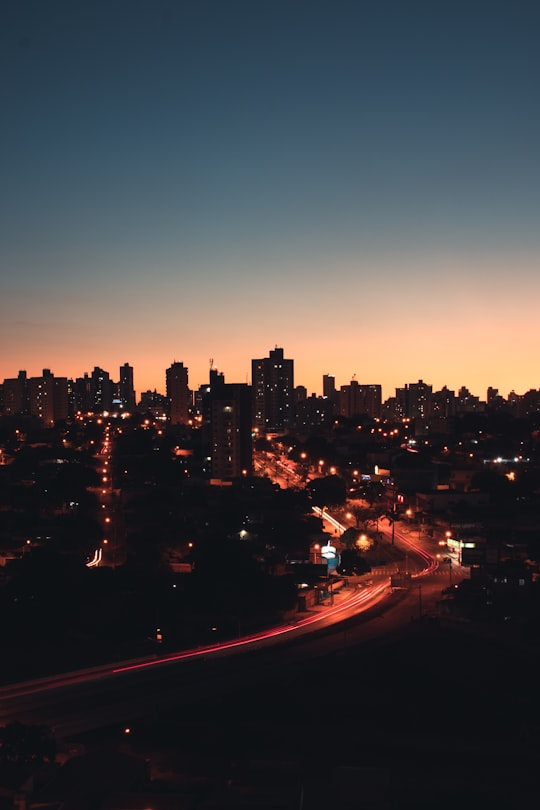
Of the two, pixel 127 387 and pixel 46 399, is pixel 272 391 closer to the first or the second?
pixel 46 399

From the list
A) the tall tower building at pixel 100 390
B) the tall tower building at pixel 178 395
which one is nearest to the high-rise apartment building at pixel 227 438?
the tall tower building at pixel 178 395

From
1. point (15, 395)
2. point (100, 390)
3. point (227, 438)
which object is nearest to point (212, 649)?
point (227, 438)

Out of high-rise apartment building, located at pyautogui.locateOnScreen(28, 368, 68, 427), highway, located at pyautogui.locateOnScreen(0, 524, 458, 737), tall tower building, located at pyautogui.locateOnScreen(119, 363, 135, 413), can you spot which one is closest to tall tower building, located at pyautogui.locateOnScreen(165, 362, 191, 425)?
high-rise apartment building, located at pyautogui.locateOnScreen(28, 368, 68, 427)

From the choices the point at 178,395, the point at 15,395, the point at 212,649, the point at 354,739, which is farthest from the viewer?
the point at 15,395

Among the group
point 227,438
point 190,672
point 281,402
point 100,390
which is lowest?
point 190,672

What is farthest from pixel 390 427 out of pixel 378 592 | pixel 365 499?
pixel 378 592

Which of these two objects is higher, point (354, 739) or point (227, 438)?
point (227, 438)

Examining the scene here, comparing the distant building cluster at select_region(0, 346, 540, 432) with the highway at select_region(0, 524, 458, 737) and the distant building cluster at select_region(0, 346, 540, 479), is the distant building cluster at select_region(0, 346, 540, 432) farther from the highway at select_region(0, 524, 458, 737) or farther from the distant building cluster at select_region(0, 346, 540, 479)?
the highway at select_region(0, 524, 458, 737)

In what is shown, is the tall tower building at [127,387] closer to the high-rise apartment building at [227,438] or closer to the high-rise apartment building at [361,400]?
the high-rise apartment building at [361,400]
